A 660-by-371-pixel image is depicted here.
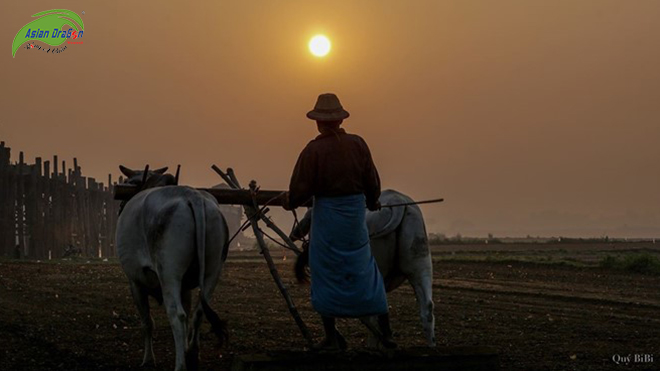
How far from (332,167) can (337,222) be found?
478mm

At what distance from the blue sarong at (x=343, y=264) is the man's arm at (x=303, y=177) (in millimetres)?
150

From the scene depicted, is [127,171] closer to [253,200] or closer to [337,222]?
[253,200]

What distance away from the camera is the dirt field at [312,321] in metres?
11.1

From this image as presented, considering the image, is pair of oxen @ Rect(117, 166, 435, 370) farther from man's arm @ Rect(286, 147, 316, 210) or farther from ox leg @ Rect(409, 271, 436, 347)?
man's arm @ Rect(286, 147, 316, 210)

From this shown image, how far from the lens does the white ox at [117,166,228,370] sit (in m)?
9.51

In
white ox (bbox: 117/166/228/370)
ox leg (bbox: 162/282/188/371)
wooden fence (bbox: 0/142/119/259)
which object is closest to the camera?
ox leg (bbox: 162/282/188/371)

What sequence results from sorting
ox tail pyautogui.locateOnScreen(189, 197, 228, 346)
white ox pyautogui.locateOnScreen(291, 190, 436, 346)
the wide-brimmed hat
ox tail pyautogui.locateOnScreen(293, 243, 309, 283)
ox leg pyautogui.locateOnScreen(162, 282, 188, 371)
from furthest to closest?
white ox pyautogui.locateOnScreen(291, 190, 436, 346) → ox tail pyautogui.locateOnScreen(189, 197, 228, 346) → ox leg pyautogui.locateOnScreen(162, 282, 188, 371) → ox tail pyautogui.locateOnScreen(293, 243, 309, 283) → the wide-brimmed hat

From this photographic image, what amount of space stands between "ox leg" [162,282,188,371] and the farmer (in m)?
1.73

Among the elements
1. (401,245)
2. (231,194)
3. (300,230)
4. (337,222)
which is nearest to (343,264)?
(337,222)

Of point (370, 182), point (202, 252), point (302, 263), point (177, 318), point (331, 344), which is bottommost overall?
point (331, 344)

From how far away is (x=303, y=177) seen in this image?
825cm

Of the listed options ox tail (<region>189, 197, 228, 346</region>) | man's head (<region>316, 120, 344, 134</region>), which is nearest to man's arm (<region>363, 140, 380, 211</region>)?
man's head (<region>316, 120, 344, 134</region>)

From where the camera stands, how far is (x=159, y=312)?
53.2ft

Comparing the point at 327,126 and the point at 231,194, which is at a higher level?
the point at 327,126
